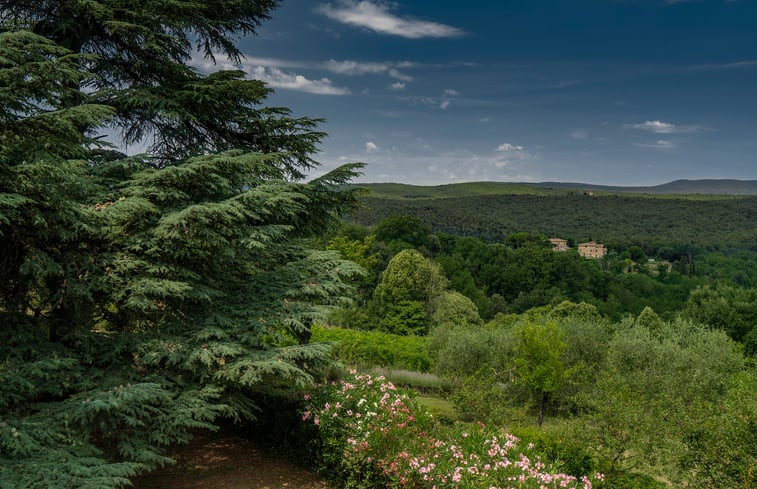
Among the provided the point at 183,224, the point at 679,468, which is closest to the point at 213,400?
the point at 183,224

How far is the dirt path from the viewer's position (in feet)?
25.9

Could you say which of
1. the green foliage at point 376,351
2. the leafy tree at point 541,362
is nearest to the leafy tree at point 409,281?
the green foliage at point 376,351

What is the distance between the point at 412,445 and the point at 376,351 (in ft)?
42.0

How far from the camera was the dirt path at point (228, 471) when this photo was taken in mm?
7883

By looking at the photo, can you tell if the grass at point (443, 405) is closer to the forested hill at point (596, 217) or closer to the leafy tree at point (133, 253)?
the leafy tree at point (133, 253)

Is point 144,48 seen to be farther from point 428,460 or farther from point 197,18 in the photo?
point 428,460

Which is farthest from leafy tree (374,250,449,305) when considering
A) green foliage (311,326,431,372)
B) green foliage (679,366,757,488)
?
green foliage (679,366,757,488)

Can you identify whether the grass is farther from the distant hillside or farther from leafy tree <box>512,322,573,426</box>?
the distant hillside

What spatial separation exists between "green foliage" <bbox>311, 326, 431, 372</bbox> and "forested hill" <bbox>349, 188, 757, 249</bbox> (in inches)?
2707

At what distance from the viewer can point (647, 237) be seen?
321 feet

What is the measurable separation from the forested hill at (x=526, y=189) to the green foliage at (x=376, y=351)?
5158 inches

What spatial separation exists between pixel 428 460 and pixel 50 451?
16.5 feet

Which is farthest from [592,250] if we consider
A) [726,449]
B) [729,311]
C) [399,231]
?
[726,449]

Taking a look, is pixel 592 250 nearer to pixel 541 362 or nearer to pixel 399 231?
pixel 399 231
